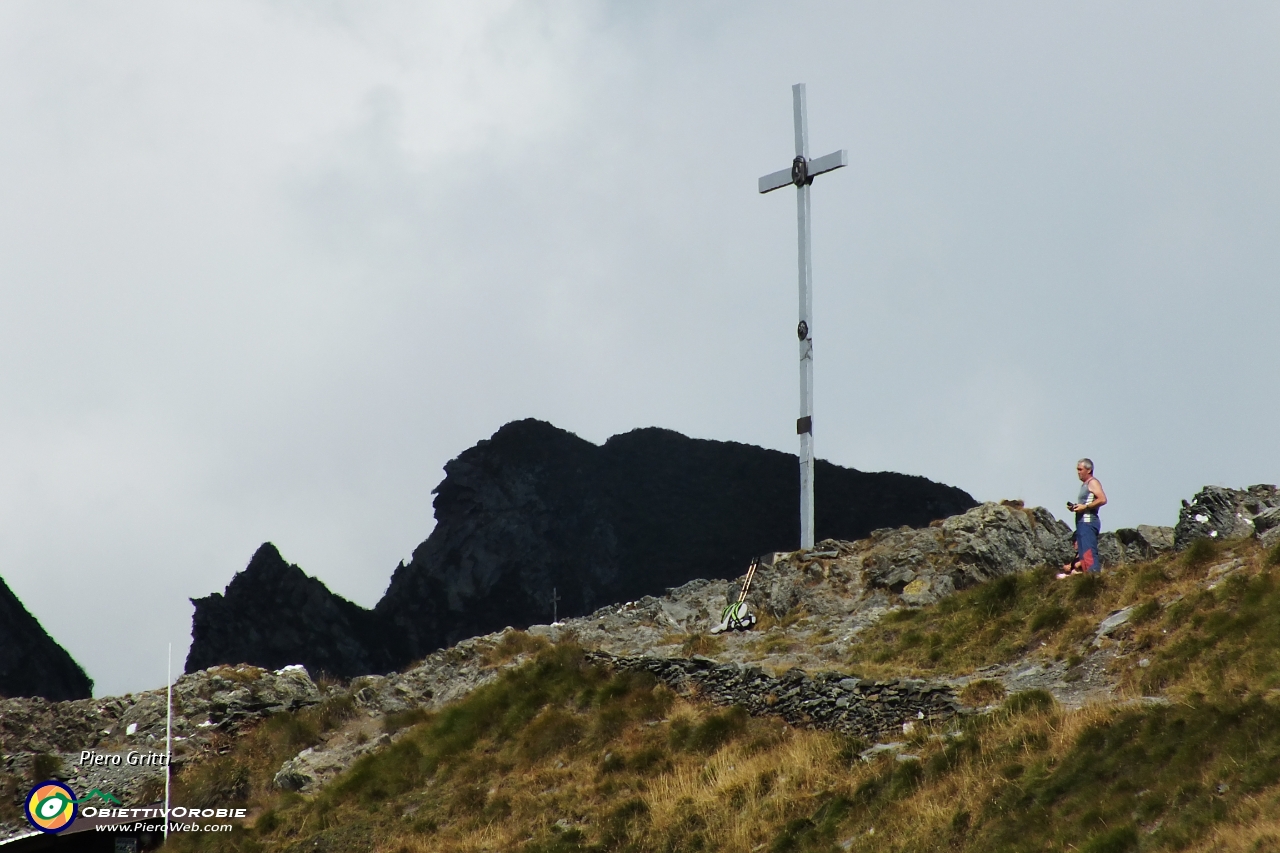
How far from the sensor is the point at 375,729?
89.5 feet

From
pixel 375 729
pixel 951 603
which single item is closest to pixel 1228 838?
pixel 951 603

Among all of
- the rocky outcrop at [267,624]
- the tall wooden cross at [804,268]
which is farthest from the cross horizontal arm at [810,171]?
the rocky outcrop at [267,624]

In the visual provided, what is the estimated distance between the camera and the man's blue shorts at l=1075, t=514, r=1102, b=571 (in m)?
22.5

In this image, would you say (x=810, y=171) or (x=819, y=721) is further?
(x=810, y=171)

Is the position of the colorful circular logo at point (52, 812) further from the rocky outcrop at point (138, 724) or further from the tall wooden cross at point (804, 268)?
the tall wooden cross at point (804, 268)

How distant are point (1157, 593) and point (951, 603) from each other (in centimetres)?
522

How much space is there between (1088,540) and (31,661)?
8986 cm

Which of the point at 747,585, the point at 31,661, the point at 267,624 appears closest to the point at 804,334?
the point at 747,585

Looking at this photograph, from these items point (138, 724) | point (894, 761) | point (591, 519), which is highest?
point (591, 519)

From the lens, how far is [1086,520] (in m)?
22.5

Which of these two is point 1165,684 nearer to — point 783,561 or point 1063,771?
point 1063,771

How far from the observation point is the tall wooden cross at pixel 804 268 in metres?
35.2

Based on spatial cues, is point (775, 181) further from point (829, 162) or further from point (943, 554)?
point (943, 554)

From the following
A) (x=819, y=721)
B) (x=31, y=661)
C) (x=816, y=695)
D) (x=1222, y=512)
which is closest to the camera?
(x=819, y=721)
